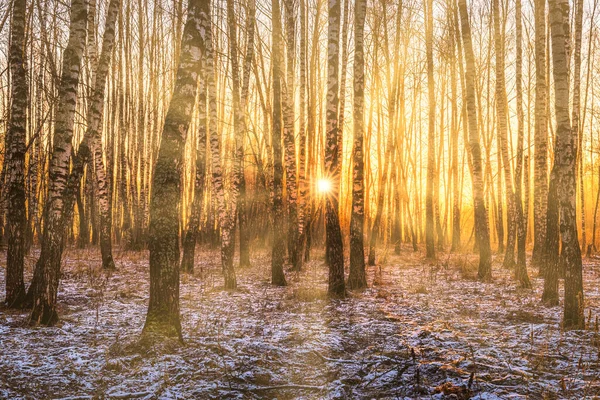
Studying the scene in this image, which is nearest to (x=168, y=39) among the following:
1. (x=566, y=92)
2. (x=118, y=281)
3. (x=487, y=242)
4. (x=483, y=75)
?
(x=118, y=281)

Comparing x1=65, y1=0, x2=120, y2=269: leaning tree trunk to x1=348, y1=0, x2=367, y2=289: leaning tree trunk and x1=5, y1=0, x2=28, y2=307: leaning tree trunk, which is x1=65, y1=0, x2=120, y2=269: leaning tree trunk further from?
x1=348, y1=0, x2=367, y2=289: leaning tree trunk

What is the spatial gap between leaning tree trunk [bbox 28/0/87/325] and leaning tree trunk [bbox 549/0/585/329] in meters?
6.80

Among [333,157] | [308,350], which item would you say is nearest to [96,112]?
[333,157]

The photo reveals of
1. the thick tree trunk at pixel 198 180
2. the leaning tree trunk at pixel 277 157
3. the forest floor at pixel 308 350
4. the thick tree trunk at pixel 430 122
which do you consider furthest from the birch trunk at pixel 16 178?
the thick tree trunk at pixel 430 122

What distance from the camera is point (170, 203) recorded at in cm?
470

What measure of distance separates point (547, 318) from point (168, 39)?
20.7m

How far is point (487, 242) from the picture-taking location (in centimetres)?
1030

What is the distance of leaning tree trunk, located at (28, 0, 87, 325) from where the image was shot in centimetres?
545

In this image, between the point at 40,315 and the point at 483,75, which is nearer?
the point at 40,315

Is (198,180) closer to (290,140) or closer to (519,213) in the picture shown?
(290,140)

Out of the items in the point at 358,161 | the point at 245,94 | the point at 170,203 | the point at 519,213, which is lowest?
the point at 519,213

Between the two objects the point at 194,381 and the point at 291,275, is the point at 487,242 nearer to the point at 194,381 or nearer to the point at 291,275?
the point at 291,275

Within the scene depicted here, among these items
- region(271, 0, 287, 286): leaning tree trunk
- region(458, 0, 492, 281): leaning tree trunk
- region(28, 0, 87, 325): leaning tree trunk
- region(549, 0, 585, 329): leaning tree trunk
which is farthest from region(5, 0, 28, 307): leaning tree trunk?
region(458, 0, 492, 281): leaning tree trunk

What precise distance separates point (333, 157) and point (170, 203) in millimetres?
4029
